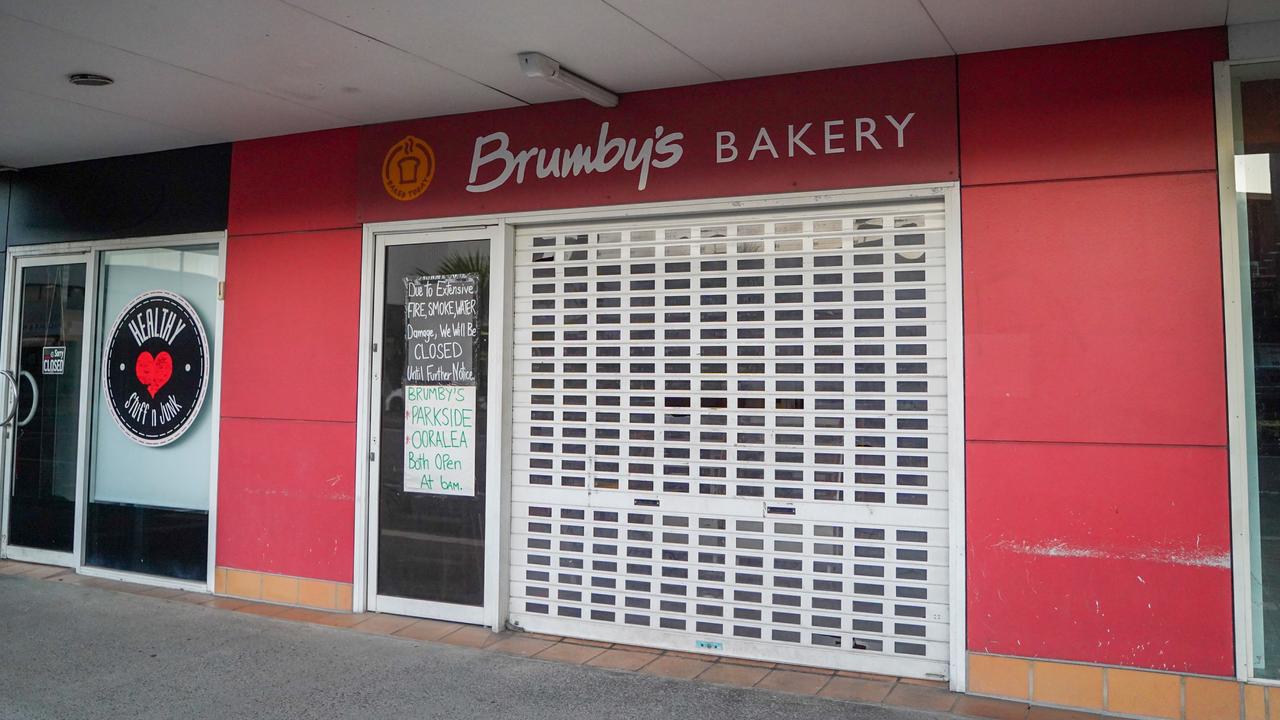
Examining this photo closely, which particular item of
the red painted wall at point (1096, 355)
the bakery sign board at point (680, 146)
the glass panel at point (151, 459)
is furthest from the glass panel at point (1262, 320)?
the glass panel at point (151, 459)

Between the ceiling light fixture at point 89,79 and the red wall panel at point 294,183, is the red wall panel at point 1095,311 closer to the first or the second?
the red wall panel at point 294,183

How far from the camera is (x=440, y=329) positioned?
20.0ft

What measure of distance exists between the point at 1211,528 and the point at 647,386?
10.1 ft

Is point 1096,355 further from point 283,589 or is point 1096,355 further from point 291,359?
point 283,589

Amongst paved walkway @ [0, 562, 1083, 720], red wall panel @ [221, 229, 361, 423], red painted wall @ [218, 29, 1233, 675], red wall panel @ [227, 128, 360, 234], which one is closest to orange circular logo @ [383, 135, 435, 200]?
red wall panel @ [227, 128, 360, 234]

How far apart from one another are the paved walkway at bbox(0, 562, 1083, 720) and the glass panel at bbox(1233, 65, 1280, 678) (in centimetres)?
125

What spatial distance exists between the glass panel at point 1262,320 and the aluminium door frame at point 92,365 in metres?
6.69

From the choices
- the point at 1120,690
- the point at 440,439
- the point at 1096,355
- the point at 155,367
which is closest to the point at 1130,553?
the point at 1120,690

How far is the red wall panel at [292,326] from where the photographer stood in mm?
6363

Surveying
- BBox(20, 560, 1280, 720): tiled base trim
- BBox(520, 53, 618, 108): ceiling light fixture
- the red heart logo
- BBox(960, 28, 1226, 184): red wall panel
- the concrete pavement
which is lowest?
the concrete pavement

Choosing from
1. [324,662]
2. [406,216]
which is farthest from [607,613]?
[406,216]

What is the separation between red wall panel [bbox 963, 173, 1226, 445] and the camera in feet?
14.1

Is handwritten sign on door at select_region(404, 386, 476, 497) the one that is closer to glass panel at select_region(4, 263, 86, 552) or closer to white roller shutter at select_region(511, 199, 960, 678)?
white roller shutter at select_region(511, 199, 960, 678)

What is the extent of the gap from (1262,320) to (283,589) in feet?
20.7
